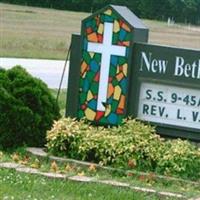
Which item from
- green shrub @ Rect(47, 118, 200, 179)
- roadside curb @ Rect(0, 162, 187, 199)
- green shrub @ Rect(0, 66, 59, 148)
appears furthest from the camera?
green shrub @ Rect(0, 66, 59, 148)

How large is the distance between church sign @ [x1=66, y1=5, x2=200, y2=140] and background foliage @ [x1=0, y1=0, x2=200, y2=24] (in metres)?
73.4

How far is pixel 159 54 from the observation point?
7684 millimetres

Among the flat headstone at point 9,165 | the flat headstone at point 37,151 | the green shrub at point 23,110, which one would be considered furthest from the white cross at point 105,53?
the flat headstone at point 9,165

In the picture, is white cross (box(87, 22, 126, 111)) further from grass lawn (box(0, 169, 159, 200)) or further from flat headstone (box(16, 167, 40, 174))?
grass lawn (box(0, 169, 159, 200))

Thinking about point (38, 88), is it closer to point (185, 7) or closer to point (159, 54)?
point (159, 54)

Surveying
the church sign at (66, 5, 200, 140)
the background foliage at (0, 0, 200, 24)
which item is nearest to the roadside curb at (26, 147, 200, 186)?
the church sign at (66, 5, 200, 140)

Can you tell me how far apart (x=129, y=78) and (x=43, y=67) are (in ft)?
46.2

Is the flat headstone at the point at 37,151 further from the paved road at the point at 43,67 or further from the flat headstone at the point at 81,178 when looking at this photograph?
the paved road at the point at 43,67

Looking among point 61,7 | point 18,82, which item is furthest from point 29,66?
point 61,7

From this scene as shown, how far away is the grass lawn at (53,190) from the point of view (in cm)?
599

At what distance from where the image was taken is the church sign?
24.9 ft

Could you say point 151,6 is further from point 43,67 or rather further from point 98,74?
point 98,74

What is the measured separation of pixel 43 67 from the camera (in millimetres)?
21750

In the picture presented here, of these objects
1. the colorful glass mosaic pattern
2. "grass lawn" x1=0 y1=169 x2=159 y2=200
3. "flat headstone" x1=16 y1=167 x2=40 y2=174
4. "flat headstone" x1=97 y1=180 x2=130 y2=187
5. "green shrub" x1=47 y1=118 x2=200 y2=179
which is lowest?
"flat headstone" x1=16 y1=167 x2=40 y2=174
